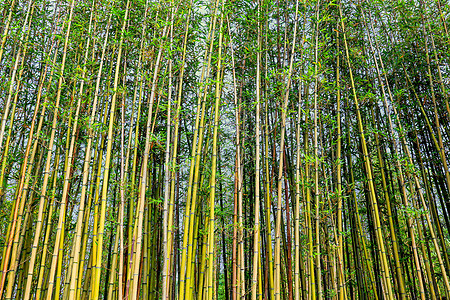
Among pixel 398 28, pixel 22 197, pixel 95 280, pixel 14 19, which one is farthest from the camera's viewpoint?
pixel 398 28

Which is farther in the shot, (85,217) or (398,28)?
(398,28)

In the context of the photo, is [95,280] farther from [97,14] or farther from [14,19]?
[14,19]

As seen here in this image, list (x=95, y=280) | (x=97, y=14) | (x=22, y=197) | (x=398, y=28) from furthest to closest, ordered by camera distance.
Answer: (x=398, y=28)
(x=97, y=14)
(x=22, y=197)
(x=95, y=280)

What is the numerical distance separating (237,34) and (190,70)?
0.71 m

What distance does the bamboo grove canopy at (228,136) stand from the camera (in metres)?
2.74

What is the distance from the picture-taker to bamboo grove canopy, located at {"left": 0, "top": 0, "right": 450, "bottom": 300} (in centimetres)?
274

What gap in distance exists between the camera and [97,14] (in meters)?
3.19

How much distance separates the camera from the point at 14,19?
3434 mm

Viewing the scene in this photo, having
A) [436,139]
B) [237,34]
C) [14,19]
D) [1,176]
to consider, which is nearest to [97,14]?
[14,19]

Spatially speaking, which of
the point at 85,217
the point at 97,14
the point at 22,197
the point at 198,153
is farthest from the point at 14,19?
the point at 198,153

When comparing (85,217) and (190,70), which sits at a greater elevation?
(190,70)

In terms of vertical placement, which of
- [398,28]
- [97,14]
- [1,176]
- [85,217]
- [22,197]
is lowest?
[85,217]

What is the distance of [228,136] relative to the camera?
12.4 feet

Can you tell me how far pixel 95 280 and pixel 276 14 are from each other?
3.41m
